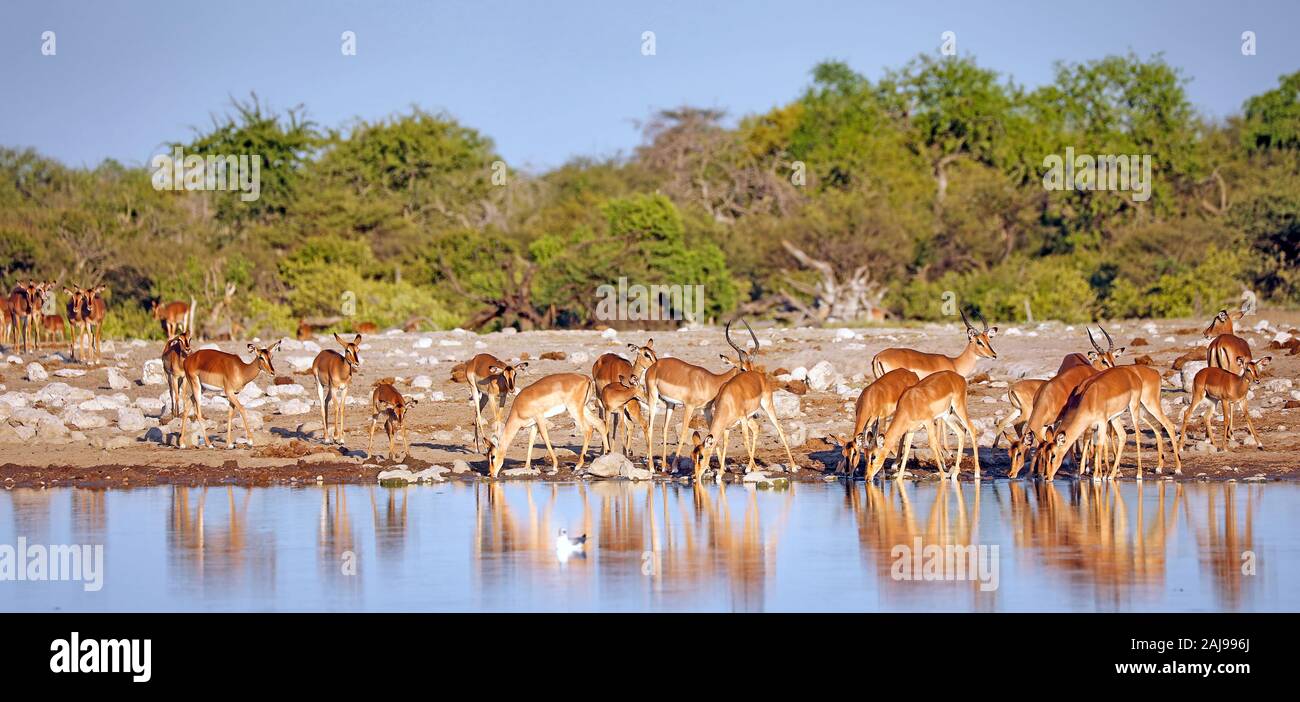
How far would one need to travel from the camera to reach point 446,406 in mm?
20531

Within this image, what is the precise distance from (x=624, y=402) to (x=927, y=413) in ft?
10.1

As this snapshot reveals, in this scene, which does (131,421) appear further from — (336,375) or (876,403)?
(876,403)

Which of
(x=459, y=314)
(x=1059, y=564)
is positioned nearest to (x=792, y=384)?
(x=1059, y=564)

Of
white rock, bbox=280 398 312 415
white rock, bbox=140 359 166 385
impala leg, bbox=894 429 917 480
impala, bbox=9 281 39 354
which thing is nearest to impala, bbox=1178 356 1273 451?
impala leg, bbox=894 429 917 480

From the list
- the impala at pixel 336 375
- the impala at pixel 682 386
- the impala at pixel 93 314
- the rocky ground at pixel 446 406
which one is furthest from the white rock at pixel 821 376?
the impala at pixel 93 314

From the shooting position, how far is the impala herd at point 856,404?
1534cm

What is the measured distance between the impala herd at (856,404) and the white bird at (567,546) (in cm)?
403

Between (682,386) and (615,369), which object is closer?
(682,386)

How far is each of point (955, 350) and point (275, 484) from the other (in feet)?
38.1

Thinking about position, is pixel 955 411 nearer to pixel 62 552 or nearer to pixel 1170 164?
pixel 62 552

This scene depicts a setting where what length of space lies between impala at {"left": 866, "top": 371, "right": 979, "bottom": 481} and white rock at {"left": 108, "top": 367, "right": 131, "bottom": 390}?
11.0 meters

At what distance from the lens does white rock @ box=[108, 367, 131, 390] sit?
21875 millimetres

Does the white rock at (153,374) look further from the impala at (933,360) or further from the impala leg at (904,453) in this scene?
the impala leg at (904,453)

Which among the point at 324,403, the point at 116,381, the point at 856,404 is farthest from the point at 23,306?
the point at 856,404
